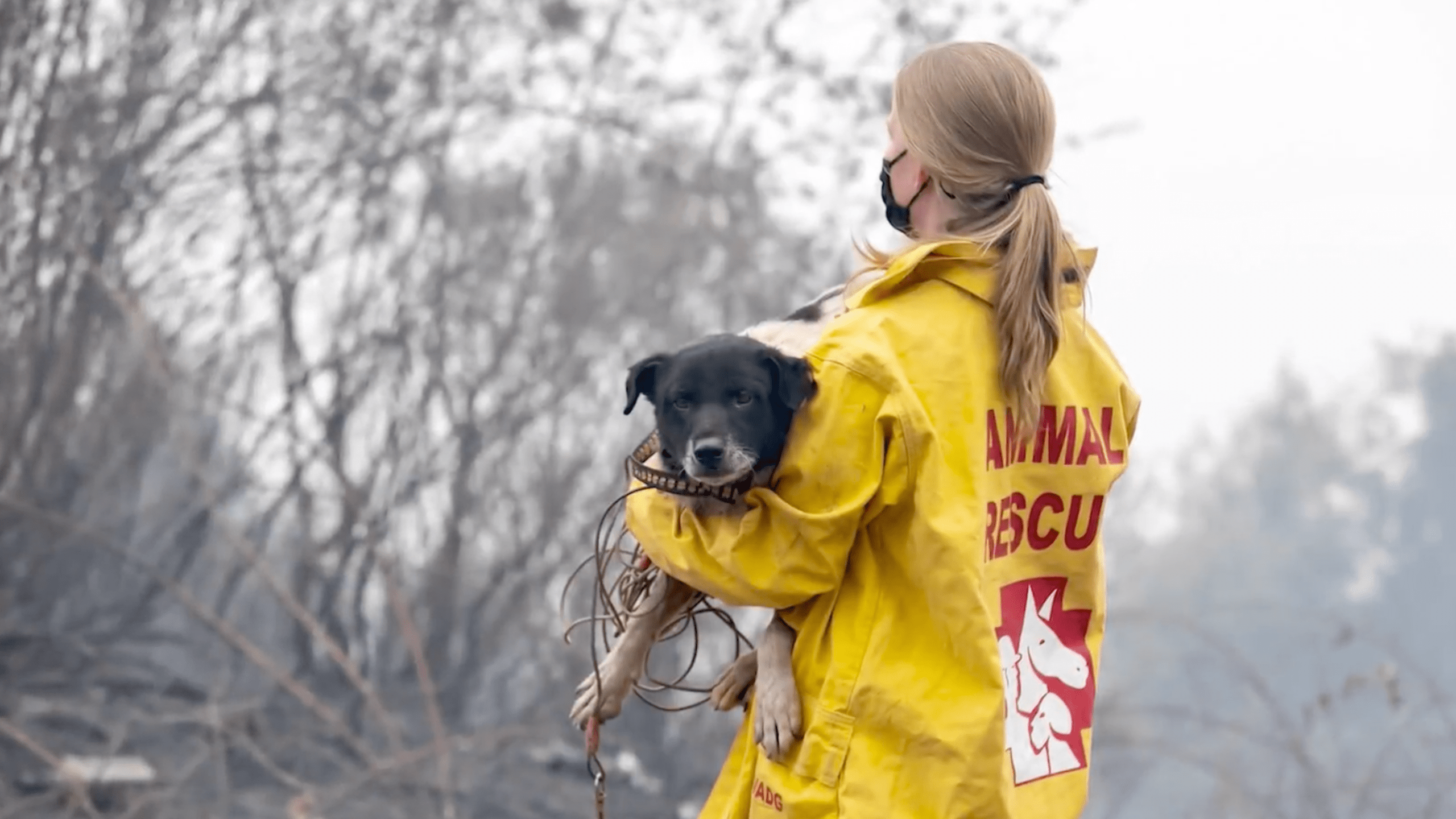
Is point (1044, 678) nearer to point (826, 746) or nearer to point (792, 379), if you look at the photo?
point (826, 746)

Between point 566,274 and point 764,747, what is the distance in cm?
528

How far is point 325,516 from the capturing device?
677 centimetres

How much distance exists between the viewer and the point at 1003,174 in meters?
2.38

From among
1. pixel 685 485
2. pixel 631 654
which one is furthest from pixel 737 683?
pixel 685 485

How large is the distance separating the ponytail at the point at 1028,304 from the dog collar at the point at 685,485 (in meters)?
0.41

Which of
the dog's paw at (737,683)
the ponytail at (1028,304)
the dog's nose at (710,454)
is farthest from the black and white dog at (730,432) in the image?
the ponytail at (1028,304)

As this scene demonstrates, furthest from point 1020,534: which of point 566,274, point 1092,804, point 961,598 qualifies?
point 1092,804

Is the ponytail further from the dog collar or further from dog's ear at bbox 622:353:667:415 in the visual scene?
dog's ear at bbox 622:353:667:415

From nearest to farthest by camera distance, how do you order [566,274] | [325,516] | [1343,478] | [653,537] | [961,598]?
[961,598] < [653,537] < [325,516] < [566,274] < [1343,478]

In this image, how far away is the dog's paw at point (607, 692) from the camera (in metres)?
2.55

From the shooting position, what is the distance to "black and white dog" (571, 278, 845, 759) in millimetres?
2285

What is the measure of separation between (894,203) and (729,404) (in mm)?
447

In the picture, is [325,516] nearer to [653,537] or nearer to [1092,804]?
[653,537]

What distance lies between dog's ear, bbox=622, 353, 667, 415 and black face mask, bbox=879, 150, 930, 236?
431 mm
